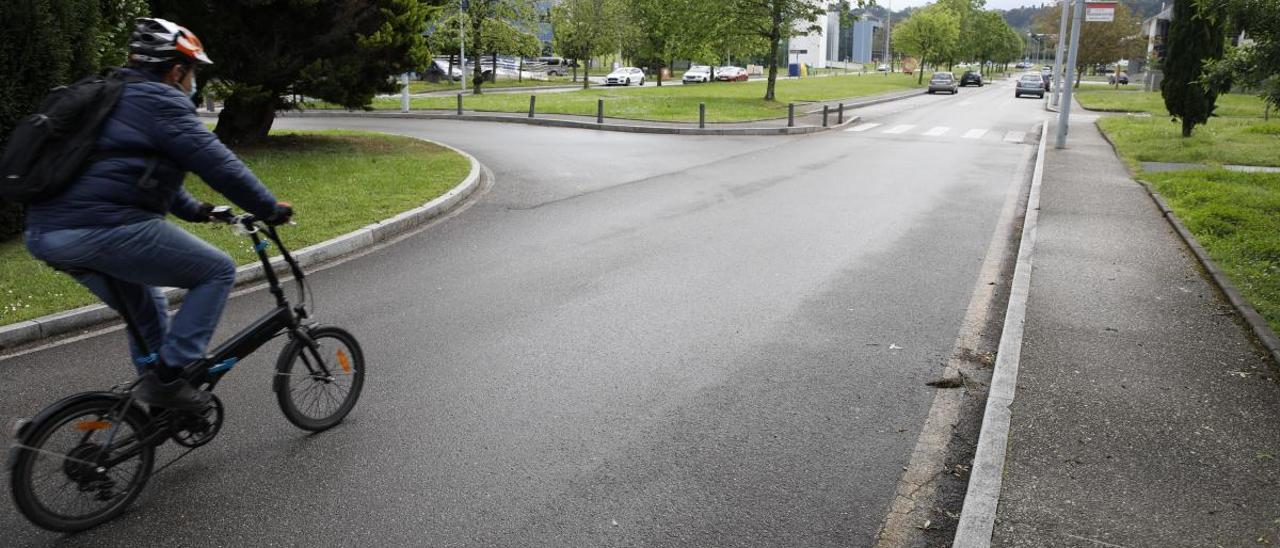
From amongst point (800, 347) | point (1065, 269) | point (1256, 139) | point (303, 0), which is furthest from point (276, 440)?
point (1256, 139)

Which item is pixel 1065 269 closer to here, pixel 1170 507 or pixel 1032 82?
pixel 1170 507

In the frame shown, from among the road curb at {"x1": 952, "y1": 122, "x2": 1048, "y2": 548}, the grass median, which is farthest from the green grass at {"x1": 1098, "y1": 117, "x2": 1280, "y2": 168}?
the road curb at {"x1": 952, "y1": 122, "x2": 1048, "y2": 548}

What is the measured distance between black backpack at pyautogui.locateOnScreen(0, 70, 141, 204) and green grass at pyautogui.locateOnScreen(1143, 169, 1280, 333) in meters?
7.24

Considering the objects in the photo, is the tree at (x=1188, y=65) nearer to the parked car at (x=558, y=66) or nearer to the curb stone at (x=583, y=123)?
the curb stone at (x=583, y=123)

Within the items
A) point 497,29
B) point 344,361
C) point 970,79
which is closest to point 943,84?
point 970,79

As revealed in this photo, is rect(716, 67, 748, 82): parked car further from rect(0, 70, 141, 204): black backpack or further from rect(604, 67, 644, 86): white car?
rect(0, 70, 141, 204): black backpack

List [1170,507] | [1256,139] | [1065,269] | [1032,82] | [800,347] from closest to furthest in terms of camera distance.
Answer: [1170,507]
[800,347]
[1065,269]
[1256,139]
[1032,82]

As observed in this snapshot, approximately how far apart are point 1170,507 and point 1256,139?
21.1m

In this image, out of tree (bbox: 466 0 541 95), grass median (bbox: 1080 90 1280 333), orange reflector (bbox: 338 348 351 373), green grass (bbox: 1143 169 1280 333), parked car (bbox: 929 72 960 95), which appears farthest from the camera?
parked car (bbox: 929 72 960 95)

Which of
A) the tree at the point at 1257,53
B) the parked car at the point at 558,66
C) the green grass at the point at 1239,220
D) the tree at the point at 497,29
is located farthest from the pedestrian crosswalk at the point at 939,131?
the parked car at the point at 558,66

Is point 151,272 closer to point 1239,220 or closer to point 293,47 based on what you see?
point 1239,220

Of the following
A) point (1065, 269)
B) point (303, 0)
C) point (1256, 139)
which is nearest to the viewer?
point (1065, 269)

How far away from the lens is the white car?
186 feet

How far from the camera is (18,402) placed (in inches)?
186
